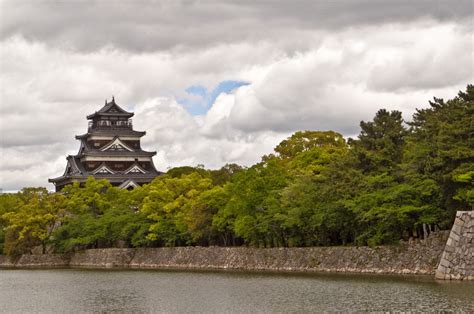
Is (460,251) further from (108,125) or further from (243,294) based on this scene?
(108,125)

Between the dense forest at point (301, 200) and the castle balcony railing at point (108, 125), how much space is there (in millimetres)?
19940

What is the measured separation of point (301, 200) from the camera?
1753 inches

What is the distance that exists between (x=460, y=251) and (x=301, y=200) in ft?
44.2

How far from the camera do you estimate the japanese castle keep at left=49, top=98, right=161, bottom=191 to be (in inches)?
3492

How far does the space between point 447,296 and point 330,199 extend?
16.7 meters

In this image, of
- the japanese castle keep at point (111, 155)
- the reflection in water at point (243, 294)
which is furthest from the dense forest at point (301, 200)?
the japanese castle keep at point (111, 155)

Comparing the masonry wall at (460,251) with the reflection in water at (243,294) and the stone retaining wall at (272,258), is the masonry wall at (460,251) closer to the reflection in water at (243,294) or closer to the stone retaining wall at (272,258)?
the reflection in water at (243,294)

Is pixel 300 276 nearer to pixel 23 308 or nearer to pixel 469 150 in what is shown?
pixel 469 150

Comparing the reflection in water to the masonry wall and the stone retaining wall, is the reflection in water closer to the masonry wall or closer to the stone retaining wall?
the masonry wall

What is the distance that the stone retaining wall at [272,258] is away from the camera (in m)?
36.5

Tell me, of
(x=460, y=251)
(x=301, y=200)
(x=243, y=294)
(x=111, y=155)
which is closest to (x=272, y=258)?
(x=301, y=200)

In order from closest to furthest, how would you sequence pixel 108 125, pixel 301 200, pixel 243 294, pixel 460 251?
pixel 243 294 < pixel 460 251 < pixel 301 200 < pixel 108 125

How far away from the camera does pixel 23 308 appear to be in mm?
30234

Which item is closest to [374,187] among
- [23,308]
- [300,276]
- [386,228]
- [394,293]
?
[386,228]
